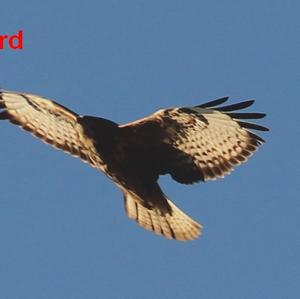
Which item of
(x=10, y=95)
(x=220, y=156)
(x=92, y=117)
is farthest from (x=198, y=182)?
(x=10, y=95)

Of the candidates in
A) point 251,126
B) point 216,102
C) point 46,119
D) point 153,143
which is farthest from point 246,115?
point 46,119

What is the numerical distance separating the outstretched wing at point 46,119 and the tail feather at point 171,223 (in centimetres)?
79

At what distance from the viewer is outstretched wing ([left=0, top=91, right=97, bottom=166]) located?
43.4 feet

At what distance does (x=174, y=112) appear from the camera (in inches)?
504

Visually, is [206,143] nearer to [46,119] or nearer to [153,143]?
[153,143]

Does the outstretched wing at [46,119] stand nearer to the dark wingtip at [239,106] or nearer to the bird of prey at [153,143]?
the bird of prey at [153,143]

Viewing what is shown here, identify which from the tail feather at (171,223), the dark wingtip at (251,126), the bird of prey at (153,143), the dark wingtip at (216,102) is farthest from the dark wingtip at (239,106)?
the tail feather at (171,223)

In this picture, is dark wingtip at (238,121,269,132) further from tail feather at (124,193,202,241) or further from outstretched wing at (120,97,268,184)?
tail feather at (124,193,202,241)

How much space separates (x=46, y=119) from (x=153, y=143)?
1.23 meters

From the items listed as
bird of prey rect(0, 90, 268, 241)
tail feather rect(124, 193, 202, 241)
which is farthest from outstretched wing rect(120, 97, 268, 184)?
tail feather rect(124, 193, 202, 241)

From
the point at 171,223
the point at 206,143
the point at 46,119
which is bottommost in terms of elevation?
the point at 171,223

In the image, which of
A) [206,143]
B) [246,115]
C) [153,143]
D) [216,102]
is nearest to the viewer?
[216,102]

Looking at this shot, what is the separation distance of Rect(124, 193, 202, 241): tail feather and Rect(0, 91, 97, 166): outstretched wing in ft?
2.59

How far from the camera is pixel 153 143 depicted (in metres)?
13.1
